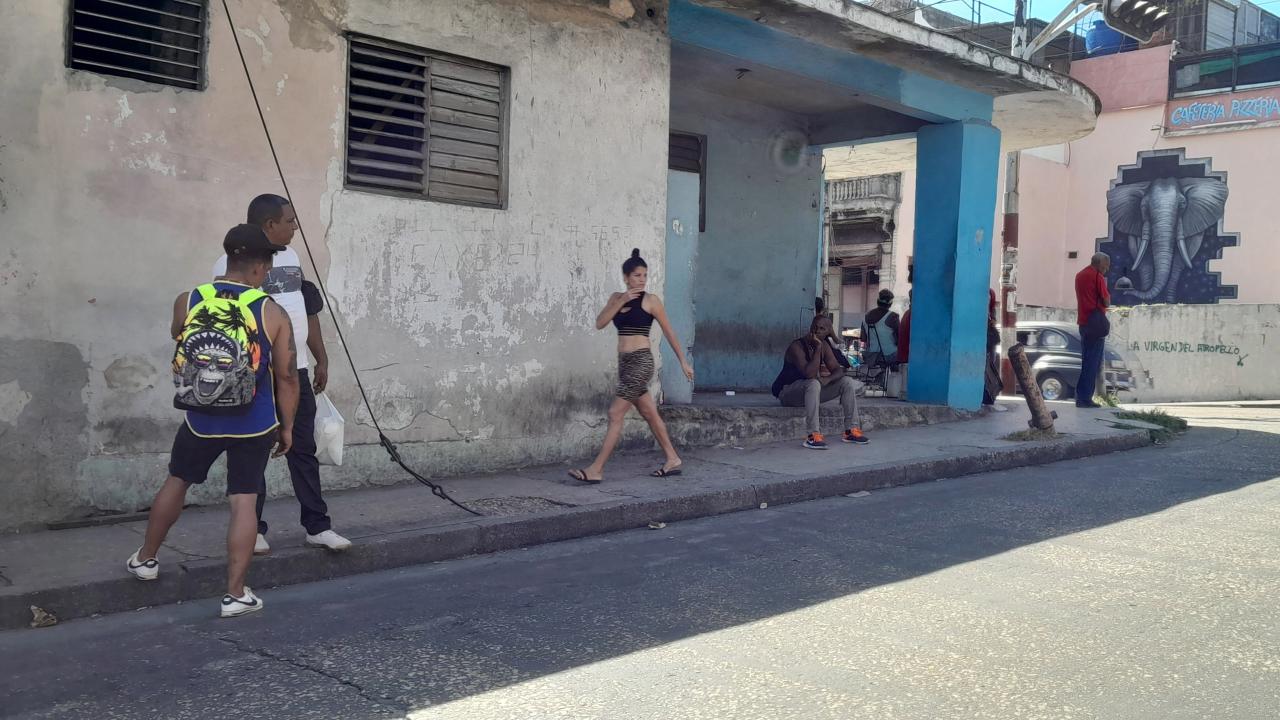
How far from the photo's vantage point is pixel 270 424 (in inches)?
176

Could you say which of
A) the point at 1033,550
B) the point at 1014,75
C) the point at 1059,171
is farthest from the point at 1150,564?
the point at 1059,171

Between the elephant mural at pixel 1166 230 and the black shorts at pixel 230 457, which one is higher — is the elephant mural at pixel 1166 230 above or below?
above

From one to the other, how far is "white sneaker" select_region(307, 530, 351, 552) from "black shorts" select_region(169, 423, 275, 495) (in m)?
0.84

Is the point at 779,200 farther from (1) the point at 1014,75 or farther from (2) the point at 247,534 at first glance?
(2) the point at 247,534

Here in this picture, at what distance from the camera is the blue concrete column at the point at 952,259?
37.3 feet

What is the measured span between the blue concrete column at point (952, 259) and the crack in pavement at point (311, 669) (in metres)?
8.90

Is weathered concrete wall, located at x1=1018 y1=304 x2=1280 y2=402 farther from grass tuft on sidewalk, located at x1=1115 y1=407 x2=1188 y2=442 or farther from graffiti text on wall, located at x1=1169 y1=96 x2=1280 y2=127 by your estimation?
grass tuft on sidewalk, located at x1=1115 y1=407 x2=1188 y2=442

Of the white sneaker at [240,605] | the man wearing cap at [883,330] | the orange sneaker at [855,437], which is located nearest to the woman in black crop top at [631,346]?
the orange sneaker at [855,437]

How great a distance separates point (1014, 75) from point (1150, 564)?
695 centimetres

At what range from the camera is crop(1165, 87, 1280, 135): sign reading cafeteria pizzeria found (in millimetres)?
24891

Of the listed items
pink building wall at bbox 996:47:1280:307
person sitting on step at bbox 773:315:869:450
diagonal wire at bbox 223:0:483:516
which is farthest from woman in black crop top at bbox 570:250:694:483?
pink building wall at bbox 996:47:1280:307

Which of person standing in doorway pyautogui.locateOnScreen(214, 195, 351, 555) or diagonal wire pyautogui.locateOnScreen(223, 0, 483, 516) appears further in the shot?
diagonal wire pyautogui.locateOnScreen(223, 0, 483, 516)

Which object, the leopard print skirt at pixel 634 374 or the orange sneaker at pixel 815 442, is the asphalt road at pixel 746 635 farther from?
the orange sneaker at pixel 815 442

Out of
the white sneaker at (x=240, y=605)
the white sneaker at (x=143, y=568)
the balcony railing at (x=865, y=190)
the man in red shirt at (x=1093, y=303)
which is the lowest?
the white sneaker at (x=240, y=605)
